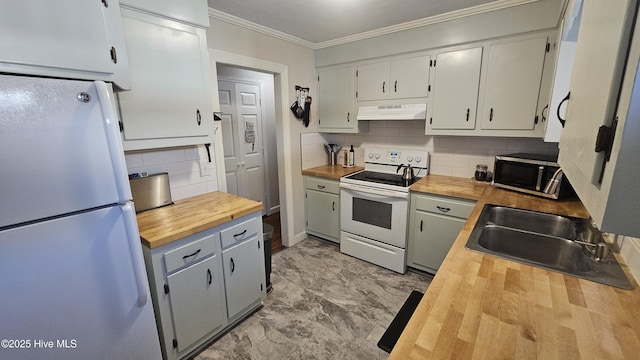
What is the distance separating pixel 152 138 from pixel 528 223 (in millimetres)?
2461

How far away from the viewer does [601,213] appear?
48 cm

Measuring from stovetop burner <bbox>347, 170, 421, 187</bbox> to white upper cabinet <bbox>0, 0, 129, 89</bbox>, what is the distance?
219cm

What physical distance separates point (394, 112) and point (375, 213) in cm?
105

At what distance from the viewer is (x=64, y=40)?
1.09 m

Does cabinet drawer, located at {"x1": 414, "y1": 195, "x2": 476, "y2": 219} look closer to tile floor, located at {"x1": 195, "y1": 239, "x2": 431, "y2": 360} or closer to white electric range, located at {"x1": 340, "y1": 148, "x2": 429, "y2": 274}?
white electric range, located at {"x1": 340, "y1": 148, "x2": 429, "y2": 274}

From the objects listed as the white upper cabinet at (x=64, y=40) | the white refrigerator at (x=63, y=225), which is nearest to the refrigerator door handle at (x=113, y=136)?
the white refrigerator at (x=63, y=225)

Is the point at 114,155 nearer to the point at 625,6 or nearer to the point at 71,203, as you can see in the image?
the point at 71,203

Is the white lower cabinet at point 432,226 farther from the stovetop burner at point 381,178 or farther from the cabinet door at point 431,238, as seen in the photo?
the stovetop burner at point 381,178

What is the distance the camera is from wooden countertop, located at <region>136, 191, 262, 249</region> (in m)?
1.50

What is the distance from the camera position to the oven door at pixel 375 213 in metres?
2.55

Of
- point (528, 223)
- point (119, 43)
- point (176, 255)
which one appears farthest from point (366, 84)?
point (176, 255)

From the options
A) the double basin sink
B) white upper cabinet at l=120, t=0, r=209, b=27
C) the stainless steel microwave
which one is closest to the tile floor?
the double basin sink

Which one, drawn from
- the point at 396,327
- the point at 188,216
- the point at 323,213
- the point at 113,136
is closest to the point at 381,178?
the point at 323,213

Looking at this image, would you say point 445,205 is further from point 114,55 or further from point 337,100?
point 114,55
